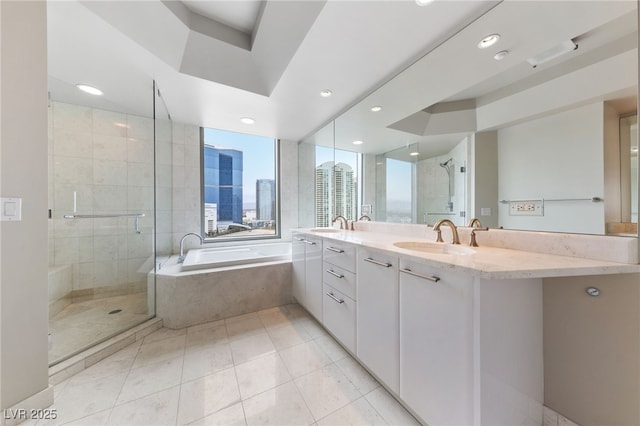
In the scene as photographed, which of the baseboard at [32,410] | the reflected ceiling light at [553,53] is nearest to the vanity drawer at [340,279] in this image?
the reflected ceiling light at [553,53]

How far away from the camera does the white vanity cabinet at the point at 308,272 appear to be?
194cm

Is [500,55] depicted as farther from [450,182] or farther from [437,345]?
[437,345]

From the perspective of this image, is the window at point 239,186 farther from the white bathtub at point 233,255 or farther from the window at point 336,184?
the window at point 336,184

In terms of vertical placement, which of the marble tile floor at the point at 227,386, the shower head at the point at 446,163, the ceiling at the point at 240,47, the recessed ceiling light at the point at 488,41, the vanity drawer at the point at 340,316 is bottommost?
the marble tile floor at the point at 227,386

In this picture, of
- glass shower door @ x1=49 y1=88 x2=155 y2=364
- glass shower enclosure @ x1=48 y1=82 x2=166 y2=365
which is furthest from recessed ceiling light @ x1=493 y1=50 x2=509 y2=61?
glass shower door @ x1=49 y1=88 x2=155 y2=364

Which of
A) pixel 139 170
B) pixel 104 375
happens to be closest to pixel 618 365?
pixel 104 375

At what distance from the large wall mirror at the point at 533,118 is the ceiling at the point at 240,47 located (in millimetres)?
250

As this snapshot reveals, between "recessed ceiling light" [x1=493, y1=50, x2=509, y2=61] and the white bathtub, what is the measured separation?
2452 mm

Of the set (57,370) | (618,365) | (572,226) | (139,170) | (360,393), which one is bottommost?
(360,393)

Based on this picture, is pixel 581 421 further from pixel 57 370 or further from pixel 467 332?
pixel 57 370

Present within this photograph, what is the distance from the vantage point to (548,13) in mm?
1086

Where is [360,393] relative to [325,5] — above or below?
below

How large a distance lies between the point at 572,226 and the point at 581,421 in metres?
0.91

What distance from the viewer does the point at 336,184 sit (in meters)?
3.02
